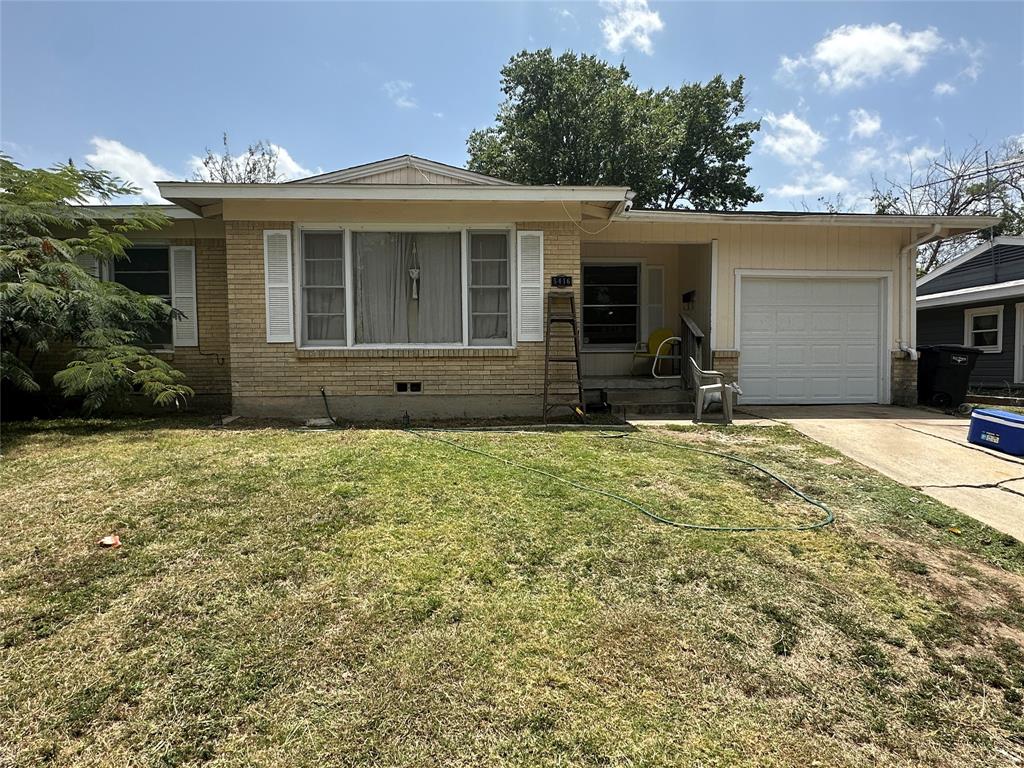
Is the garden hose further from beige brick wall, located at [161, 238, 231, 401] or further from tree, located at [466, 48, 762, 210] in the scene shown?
tree, located at [466, 48, 762, 210]

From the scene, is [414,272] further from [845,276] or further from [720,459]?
[845,276]

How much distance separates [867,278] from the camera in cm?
876

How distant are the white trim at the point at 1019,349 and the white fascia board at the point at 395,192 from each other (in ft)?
40.2

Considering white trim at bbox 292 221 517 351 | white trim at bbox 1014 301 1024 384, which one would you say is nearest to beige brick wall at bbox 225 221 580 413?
white trim at bbox 292 221 517 351

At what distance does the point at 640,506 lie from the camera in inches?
153

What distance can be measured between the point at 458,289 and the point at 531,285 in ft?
3.38

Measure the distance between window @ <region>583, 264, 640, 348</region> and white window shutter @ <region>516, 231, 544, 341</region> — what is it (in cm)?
308

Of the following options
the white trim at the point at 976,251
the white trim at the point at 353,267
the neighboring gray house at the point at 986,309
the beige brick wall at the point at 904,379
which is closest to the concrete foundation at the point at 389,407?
the white trim at the point at 353,267

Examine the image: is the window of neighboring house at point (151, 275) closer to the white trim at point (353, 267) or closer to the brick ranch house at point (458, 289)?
the brick ranch house at point (458, 289)

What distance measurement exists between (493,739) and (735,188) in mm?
26215

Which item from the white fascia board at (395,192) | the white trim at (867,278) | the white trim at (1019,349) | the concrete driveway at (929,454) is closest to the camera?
the concrete driveway at (929,454)

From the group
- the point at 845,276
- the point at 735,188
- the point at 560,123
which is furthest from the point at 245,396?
the point at 735,188

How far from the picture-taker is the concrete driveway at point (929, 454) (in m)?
4.19

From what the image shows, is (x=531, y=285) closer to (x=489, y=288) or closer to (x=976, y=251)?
(x=489, y=288)
